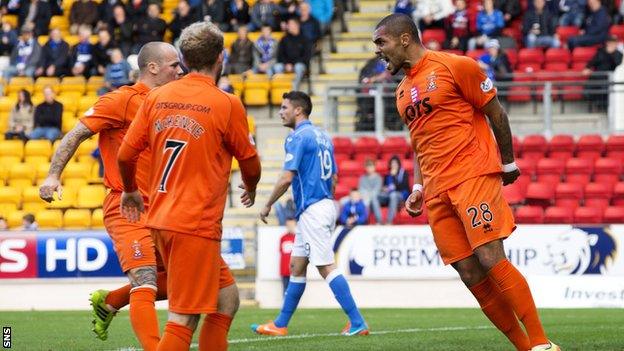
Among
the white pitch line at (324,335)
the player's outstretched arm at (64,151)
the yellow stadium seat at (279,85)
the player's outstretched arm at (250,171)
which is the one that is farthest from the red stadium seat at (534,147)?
the player's outstretched arm at (250,171)

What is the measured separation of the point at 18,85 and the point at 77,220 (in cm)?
555

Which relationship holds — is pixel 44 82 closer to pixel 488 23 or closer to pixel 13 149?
pixel 13 149

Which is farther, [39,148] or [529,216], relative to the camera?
[39,148]

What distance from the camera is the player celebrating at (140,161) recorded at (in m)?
9.44

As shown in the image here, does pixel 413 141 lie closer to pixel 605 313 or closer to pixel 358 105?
pixel 605 313

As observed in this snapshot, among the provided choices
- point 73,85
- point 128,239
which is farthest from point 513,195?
point 128,239

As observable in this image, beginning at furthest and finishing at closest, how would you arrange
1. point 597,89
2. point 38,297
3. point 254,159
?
1. point 597,89
2. point 38,297
3. point 254,159

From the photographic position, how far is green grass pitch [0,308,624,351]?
37.7ft

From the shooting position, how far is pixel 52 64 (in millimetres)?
28109

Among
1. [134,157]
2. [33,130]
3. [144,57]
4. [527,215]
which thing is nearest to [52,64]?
[33,130]

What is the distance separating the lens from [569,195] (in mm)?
22219

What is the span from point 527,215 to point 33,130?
32.7 feet

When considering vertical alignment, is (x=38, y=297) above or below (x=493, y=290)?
below
